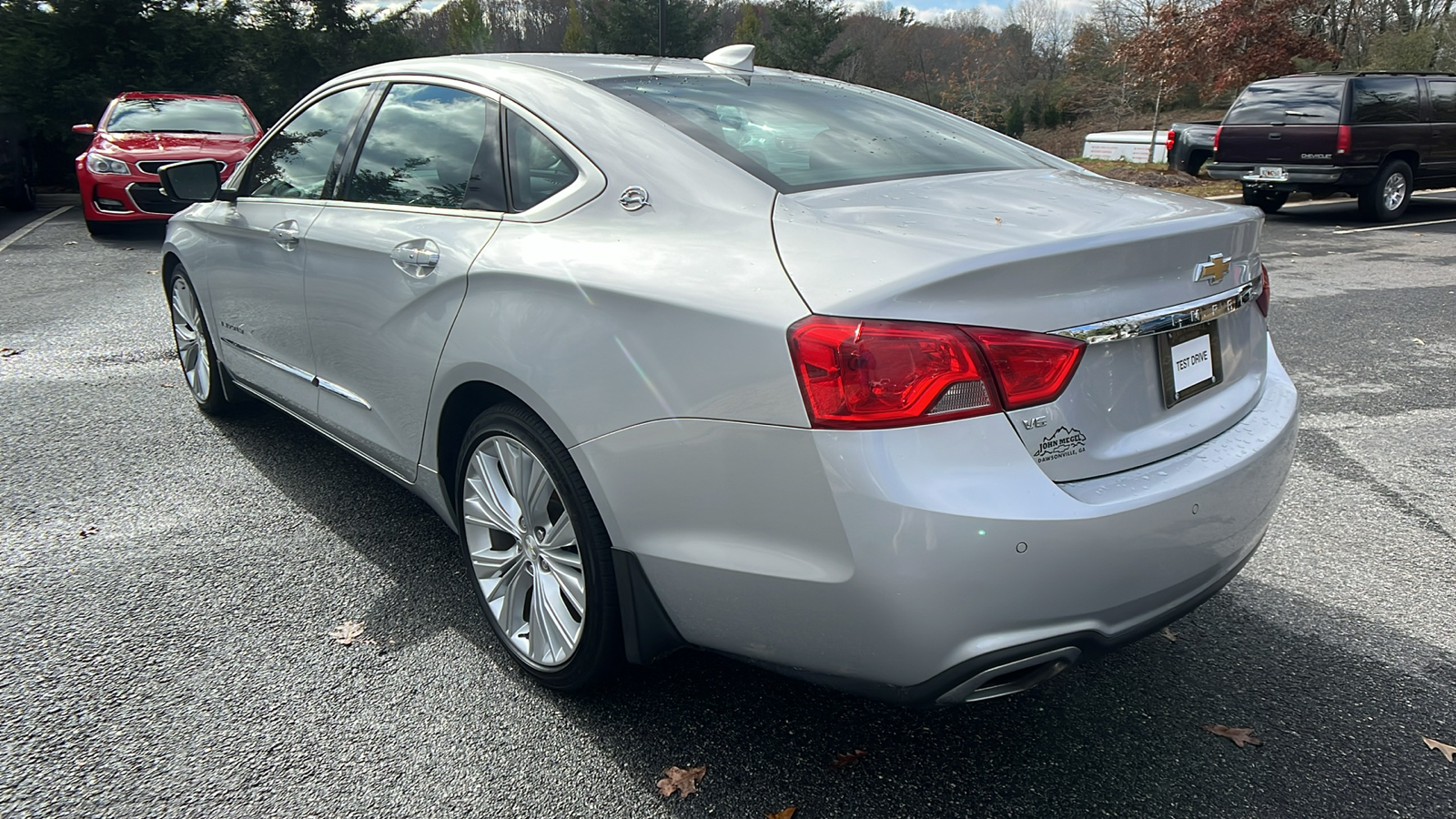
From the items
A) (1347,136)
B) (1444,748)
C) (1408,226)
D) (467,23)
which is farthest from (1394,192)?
(467,23)

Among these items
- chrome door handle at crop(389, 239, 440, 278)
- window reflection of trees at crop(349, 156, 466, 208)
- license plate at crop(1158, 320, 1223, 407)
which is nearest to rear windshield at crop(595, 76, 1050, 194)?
window reflection of trees at crop(349, 156, 466, 208)

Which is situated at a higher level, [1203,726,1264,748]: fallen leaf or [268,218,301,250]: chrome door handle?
[268,218,301,250]: chrome door handle

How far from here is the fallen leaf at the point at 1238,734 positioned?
236 cm

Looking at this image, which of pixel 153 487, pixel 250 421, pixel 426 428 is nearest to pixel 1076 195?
pixel 426 428

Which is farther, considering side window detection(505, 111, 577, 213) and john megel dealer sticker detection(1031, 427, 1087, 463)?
side window detection(505, 111, 577, 213)

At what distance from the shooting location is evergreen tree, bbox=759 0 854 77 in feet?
143

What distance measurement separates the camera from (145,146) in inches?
437

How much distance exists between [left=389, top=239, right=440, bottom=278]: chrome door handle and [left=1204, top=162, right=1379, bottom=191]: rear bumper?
1247cm

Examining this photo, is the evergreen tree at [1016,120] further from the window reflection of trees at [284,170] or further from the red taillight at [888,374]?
the red taillight at [888,374]

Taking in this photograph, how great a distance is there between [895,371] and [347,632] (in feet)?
6.39

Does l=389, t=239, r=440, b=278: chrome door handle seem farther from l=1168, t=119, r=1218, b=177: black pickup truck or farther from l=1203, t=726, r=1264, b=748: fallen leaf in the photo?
l=1168, t=119, r=1218, b=177: black pickup truck

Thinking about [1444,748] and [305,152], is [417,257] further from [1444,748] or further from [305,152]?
[1444,748]

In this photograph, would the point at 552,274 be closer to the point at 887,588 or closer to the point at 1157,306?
the point at 887,588

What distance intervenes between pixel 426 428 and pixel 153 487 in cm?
188
